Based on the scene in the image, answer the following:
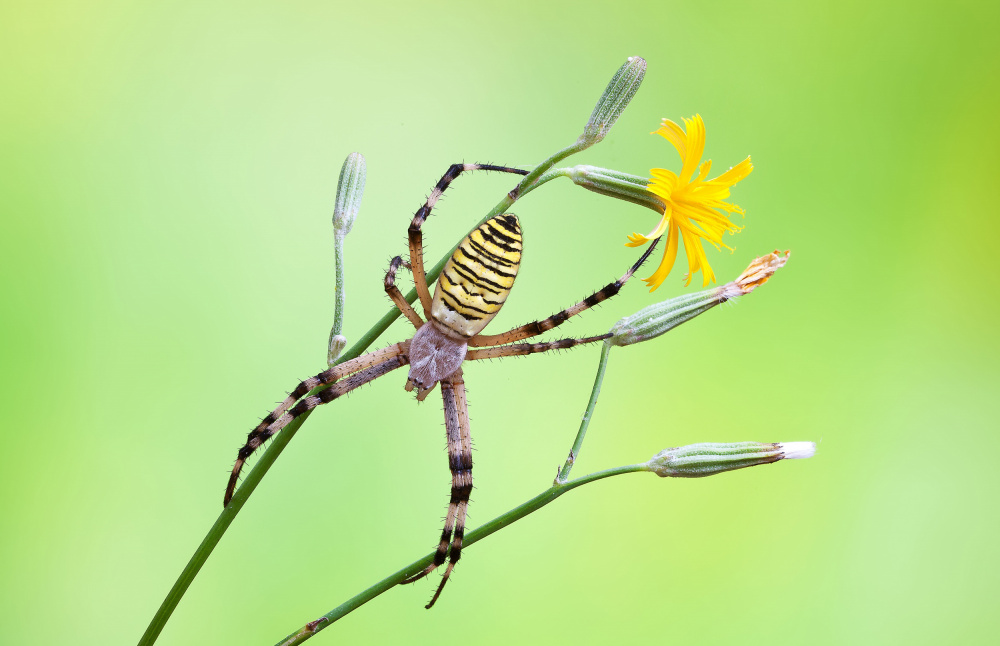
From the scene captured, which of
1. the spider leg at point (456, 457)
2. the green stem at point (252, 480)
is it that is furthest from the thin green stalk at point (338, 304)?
the spider leg at point (456, 457)

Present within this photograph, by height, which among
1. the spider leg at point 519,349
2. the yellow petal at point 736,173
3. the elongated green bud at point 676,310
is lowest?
the elongated green bud at point 676,310

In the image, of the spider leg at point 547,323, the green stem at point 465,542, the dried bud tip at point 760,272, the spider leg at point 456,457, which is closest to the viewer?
the green stem at point 465,542

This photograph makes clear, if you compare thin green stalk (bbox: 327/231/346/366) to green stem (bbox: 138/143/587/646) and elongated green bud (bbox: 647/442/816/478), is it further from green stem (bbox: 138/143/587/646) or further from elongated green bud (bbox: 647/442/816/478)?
elongated green bud (bbox: 647/442/816/478)

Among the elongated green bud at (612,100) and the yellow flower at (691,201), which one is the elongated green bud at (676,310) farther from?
the elongated green bud at (612,100)

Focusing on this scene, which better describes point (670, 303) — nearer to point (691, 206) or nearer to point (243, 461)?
point (691, 206)

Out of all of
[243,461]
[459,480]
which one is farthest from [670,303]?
[243,461]

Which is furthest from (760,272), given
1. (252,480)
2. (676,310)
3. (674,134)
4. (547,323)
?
(252,480)

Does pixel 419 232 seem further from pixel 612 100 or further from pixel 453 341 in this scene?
pixel 612 100
